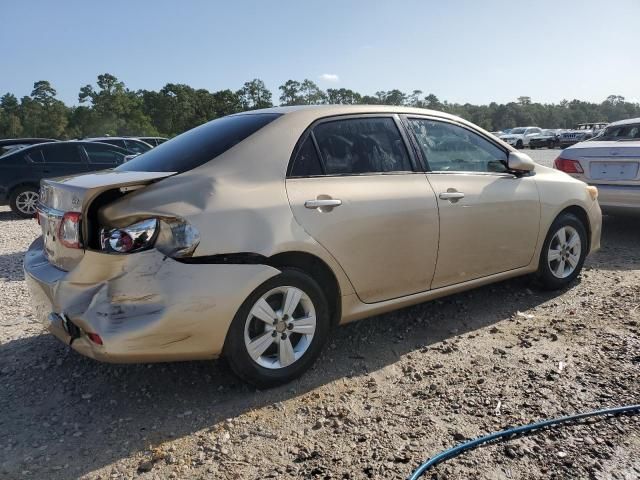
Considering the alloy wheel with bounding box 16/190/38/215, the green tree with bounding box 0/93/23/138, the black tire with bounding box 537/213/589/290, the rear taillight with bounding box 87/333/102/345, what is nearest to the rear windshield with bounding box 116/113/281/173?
the rear taillight with bounding box 87/333/102/345

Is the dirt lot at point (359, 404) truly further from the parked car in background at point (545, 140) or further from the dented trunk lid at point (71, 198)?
the parked car in background at point (545, 140)

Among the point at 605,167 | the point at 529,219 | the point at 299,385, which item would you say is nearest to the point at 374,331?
the point at 299,385

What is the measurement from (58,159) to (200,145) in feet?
28.9

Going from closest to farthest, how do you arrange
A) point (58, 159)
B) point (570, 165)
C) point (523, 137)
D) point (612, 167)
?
point (612, 167), point (570, 165), point (58, 159), point (523, 137)

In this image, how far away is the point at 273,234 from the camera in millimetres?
2906

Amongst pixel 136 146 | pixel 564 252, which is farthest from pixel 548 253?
pixel 136 146

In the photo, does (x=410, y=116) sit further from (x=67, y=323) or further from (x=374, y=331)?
(x=67, y=323)

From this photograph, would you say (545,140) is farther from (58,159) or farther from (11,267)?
(11,267)

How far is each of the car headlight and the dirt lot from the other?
0.93 metres

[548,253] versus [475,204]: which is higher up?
[475,204]

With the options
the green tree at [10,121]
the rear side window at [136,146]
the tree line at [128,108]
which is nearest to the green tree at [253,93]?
the tree line at [128,108]

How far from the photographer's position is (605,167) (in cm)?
659

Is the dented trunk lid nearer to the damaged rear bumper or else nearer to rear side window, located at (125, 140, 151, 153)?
the damaged rear bumper

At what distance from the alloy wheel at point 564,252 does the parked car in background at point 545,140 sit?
41.3 meters
